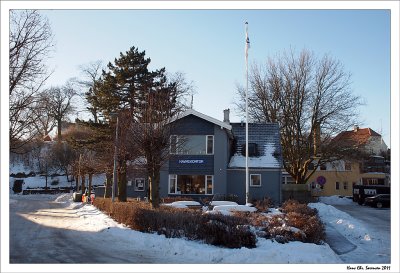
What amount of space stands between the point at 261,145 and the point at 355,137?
34.6 ft

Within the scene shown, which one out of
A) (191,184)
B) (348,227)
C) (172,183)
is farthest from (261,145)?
(348,227)

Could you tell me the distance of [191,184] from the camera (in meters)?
32.6

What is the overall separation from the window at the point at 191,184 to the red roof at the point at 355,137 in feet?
47.1

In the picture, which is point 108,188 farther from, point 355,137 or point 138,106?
point 355,137

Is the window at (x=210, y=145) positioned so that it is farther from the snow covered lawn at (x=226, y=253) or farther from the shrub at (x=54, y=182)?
the shrub at (x=54, y=182)

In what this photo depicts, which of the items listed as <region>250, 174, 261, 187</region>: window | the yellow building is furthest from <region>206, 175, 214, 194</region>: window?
the yellow building

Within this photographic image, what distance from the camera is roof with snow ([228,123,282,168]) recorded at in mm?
33562

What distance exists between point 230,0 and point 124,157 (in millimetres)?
19360

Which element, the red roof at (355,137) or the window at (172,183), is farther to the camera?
the red roof at (355,137)

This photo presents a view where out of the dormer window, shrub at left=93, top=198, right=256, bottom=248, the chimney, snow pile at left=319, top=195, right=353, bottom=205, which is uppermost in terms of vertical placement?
the chimney

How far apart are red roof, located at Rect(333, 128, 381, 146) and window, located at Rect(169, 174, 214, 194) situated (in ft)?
47.1

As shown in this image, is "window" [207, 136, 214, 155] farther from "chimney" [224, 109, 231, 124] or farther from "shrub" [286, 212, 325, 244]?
"shrub" [286, 212, 325, 244]

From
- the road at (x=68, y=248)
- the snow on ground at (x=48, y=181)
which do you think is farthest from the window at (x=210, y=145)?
the snow on ground at (x=48, y=181)

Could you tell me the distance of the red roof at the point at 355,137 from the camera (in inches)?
1572
